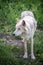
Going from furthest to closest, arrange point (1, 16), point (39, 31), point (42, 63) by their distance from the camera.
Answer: point (1, 16) → point (39, 31) → point (42, 63)

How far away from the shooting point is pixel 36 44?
9.08 meters

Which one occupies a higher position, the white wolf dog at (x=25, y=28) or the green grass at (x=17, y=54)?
the white wolf dog at (x=25, y=28)

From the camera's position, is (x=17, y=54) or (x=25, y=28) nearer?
(x=25, y=28)

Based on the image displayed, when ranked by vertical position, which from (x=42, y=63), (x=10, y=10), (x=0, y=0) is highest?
(x=0, y=0)

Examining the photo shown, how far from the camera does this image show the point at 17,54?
28.1 feet

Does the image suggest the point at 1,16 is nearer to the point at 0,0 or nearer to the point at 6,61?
the point at 6,61

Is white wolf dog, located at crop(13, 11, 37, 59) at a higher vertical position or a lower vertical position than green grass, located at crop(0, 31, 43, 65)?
higher

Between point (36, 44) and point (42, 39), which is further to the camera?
point (42, 39)

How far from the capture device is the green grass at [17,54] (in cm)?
736

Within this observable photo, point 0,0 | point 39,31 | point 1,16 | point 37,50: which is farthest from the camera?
point 1,16

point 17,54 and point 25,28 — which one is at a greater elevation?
point 25,28

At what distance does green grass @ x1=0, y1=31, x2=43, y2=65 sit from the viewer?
7.36 meters

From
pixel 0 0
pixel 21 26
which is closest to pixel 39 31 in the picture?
pixel 21 26

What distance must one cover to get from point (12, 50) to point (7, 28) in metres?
2.22
